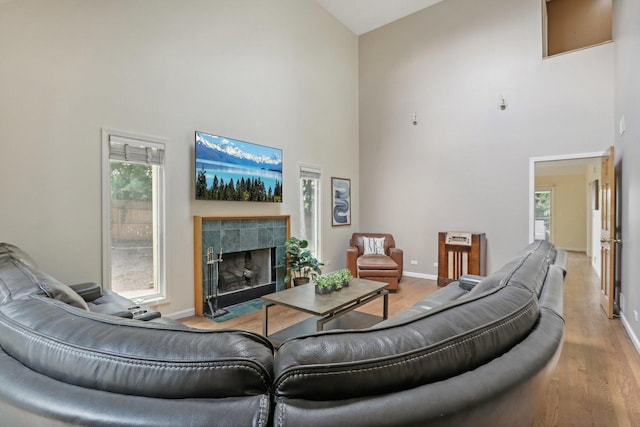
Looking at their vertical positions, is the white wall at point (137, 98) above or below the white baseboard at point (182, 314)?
above

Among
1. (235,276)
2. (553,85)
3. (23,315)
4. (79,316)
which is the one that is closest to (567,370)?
(79,316)

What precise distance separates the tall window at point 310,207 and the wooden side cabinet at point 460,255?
2105 mm

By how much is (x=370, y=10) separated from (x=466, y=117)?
106 inches

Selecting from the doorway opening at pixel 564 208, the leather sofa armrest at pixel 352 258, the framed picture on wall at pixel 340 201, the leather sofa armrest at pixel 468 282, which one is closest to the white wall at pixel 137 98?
the framed picture on wall at pixel 340 201

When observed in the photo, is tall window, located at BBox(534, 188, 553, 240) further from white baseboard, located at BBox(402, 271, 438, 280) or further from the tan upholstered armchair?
the tan upholstered armchair

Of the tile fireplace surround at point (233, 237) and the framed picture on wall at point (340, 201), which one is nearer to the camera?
the tile fireplace surround at point (233, 237)

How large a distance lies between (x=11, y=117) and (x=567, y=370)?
480 cm

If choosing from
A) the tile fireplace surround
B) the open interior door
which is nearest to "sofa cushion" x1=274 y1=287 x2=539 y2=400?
the tile fireplace surround

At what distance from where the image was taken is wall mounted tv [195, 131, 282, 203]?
3631 millimetres

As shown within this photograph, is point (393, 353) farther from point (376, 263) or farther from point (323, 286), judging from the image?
point (376, 263)

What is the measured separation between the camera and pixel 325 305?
8.73ft

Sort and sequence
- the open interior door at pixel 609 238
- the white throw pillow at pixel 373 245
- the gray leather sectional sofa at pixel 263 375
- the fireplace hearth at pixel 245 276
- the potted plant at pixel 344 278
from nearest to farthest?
the gray leather sectional sofa at pixel 263 375
the potted plant at pixel 344 278
the open interior door at pixel 609 238
the fireplace hearth at pixel 245 276
the white throw pillow at pixel 373 245

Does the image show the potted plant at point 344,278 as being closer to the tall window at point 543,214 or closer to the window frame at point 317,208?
the window frame at point 317,208

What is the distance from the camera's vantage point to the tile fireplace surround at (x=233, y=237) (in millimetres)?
3621
